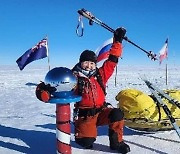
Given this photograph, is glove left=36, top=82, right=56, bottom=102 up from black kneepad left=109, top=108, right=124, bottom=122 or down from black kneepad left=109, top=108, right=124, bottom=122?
up

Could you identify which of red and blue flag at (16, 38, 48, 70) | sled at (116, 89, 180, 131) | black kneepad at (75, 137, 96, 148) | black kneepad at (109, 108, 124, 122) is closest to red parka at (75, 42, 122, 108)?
black kneepad at (109, 108, 124, 122)

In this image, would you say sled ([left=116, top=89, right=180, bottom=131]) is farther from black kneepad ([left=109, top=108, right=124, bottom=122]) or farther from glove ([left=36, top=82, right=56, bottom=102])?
glove ([left=36, top=82, right=56, bottom=102])

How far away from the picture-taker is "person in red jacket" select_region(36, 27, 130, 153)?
434 cm

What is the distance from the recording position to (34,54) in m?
14.4

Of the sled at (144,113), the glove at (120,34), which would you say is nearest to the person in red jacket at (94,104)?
the glove at (120,34)

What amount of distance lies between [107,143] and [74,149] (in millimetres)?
533

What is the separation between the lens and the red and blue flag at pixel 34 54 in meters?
13.5

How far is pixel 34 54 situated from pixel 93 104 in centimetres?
1035

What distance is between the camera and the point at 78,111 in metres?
4.50

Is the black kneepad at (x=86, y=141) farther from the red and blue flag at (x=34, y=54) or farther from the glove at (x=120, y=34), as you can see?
the red and blue flag at (x=34, y=54)

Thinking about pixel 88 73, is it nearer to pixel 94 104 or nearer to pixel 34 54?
pixel 94 104

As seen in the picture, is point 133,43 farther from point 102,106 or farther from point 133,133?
point 133,133

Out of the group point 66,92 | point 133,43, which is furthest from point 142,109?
point 66,92

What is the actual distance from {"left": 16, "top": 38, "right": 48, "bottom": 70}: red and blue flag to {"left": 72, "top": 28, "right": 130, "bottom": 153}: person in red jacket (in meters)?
8.81
